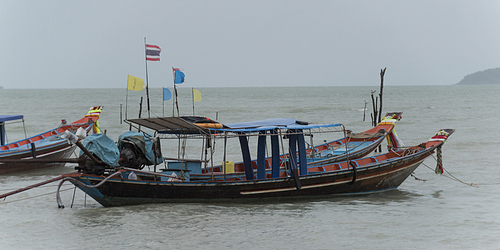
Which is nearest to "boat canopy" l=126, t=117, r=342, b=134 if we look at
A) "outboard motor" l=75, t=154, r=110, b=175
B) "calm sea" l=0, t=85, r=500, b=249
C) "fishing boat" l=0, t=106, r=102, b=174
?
"outboard motor" l=75, t=154, r=110, b=175

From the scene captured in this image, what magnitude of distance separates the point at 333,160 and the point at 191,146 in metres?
10.5

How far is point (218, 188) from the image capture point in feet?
39.2

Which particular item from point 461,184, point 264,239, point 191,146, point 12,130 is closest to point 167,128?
point 264,239

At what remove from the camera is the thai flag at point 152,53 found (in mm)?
17656

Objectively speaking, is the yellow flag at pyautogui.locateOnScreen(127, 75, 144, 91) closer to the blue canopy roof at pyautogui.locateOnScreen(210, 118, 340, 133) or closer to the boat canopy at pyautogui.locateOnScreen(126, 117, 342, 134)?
the boat canopy at pyautogui.locateOnScreen(126, 117, 342, 134)

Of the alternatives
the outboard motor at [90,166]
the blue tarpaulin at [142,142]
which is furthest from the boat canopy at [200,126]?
the outboard motor at [90,166]

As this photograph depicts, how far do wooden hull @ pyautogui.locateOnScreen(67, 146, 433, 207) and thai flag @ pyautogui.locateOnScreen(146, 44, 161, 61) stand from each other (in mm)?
7260

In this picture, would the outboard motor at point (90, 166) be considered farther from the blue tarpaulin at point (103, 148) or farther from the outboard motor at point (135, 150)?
the outboard motor at point (135, 150)

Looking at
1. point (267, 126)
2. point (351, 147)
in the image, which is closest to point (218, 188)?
point (267, 126)

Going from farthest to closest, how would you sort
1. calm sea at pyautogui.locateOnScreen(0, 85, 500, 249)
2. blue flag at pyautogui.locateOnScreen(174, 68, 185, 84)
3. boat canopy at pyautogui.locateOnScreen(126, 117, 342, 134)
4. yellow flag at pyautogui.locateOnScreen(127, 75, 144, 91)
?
blue flag at pyautogui.locateOnScreen(174, 68, 185, 84), yellow flag at pyautogui.locateOnScreen(127, 75, 144, 91), boat canopy at pyautogui.locateOnScreen(126, 117, 342, 134), calm sea at pyautogui.locateOnScreen(0, 85, 500, 249)

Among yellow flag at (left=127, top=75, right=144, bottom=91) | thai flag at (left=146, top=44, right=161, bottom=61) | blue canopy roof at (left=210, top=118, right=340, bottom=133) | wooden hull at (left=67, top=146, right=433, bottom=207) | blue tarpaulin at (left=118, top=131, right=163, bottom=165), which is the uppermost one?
thai flag at (left=146, top=44, right=161, bottom=61)

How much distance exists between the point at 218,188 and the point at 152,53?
7869mm

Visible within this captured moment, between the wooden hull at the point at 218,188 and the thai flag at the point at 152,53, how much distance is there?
7.26 m

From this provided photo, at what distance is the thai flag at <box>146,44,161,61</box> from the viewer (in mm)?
17656
